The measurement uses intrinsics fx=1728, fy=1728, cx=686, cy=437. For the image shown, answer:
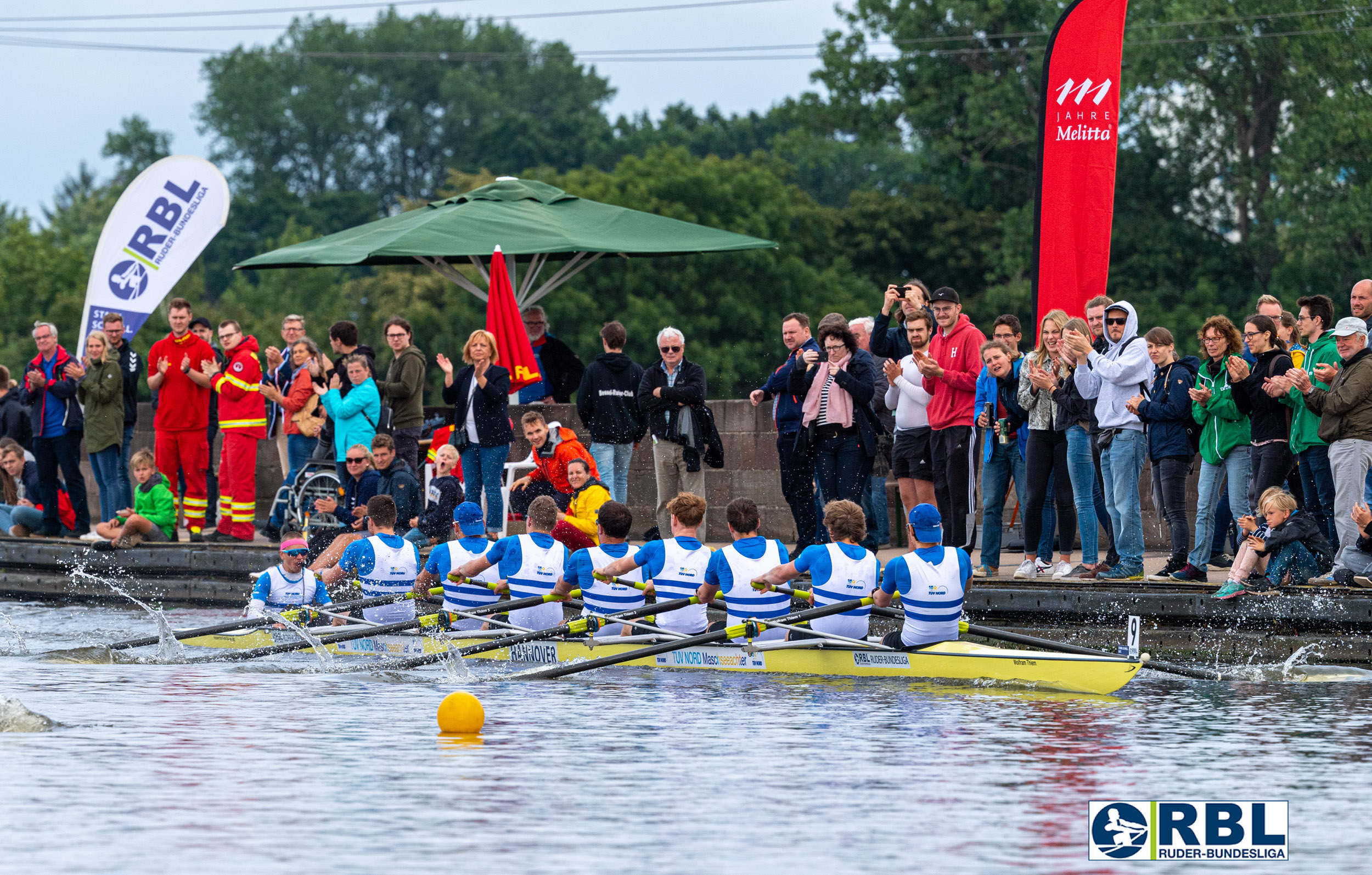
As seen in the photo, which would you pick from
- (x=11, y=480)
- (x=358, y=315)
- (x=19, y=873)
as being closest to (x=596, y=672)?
(x=19, y=873)

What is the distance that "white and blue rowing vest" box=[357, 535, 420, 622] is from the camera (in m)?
13.5

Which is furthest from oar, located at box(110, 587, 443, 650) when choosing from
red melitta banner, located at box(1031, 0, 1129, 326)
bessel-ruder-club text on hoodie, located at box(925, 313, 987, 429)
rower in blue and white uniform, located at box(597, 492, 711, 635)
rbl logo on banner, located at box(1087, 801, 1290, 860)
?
rbl logo on banner, located at box(1087, 801, 1290, 860)

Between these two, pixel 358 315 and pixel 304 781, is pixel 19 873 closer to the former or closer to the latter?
pixel 304 781

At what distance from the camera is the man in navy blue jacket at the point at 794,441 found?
545 inches

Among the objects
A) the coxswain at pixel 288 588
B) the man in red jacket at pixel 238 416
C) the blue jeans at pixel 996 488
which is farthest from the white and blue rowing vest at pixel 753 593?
the man in red jacket at pixel 238 416

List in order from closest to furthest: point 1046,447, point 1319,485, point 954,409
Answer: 1. point 1319,485
2. point 1046,447
3. point 954,409

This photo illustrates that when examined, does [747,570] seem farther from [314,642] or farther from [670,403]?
[314,642]

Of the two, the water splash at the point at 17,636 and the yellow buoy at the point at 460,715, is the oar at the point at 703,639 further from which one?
the water splash at the point at 17,636

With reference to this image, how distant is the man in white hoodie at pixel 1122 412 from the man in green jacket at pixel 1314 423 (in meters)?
1.01

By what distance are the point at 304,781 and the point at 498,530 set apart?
25.3 feet

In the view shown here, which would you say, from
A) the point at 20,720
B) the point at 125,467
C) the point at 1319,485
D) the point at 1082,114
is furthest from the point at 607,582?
the point at 125,467

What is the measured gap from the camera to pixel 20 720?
32.4 ft

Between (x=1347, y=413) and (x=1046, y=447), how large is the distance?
2226 millimetres

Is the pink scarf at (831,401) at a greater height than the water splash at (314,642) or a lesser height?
greater
